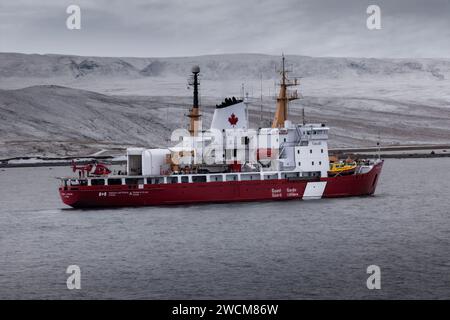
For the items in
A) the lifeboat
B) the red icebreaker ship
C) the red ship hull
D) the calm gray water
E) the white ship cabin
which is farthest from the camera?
the lifeboat

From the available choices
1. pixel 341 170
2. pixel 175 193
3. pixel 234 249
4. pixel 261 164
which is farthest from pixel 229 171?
pixel 234 249

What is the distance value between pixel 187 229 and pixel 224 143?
16517mm

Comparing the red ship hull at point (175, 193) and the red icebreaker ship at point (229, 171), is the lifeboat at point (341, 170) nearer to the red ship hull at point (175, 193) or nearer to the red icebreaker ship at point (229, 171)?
the red icebreaker ship at point (229, 171)

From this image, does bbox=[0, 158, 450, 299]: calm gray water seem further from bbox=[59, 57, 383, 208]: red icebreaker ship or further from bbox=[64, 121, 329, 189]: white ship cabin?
bbox=[64, 121, 329, 189]: white ship cabin

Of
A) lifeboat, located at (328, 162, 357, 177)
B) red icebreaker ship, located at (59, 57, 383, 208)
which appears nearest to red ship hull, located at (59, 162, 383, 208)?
red icebreaker ship, located at (59, 57, 383, 208)

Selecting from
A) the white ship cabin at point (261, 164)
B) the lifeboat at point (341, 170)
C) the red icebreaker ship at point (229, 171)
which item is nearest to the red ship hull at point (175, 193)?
the red icebreaker ship at point (229, 171)

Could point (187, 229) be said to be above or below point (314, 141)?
below

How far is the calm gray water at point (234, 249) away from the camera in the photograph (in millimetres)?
37406

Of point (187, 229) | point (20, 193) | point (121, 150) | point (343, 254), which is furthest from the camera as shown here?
point (121, 150)

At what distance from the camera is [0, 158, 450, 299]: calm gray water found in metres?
37.4

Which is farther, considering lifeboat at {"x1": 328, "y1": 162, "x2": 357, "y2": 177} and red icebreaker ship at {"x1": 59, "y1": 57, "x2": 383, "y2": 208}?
lifeboat at {"x1": 328, "y1": 162, "x2": 357, "y2": 177}

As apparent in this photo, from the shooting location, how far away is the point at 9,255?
4772 cm
